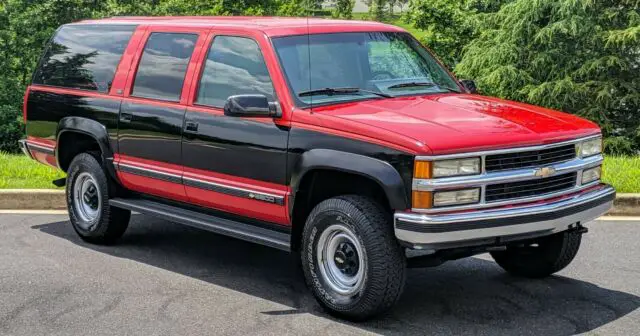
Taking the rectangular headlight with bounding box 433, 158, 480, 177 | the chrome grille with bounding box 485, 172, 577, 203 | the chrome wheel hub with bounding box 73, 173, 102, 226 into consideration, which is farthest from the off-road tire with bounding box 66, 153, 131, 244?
the chrome grille with bounding box 485, 172, 577, 203

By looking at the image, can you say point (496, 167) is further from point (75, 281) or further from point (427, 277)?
point (75, 281)

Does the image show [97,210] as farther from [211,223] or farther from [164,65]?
[211,223]

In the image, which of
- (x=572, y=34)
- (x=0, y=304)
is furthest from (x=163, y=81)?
(x=572, y=34)

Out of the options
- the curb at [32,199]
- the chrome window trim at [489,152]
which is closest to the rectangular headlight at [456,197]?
the chrome window trim at [489,152]

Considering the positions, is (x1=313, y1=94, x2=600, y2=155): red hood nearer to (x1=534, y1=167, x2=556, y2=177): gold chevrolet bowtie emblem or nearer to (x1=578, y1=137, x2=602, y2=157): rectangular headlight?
(x1=578, y1=137, x2=602, y2=157): rectangular headlight

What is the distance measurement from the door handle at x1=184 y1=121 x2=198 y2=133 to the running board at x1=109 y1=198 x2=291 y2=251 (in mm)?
667

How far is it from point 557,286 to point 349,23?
2524mm

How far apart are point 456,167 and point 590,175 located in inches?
52.5

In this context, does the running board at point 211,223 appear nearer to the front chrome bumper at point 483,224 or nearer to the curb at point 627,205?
the front chrome bumper at point 483,224

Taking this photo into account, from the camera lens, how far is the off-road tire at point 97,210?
882cm

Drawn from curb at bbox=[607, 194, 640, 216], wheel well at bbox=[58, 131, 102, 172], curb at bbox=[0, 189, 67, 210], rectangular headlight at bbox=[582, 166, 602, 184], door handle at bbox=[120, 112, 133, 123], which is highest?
door handle at bbox=[120, 112, 133, 123]

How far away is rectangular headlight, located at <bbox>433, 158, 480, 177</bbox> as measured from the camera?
6168 millimetres

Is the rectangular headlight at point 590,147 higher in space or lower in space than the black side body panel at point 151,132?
higher

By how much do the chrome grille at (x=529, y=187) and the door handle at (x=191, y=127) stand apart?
2423 millimetres
